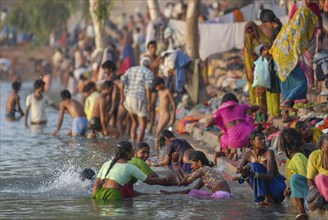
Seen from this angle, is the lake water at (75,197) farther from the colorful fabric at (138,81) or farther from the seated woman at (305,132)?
the colorful fabric at (138,81)

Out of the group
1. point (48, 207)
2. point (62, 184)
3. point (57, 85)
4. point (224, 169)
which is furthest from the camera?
point (57, 85)

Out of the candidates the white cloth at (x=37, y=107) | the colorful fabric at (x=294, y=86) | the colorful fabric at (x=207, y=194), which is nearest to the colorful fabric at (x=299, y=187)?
the colorful fabric at (x=207, y=194)

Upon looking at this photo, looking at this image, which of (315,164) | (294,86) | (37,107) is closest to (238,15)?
(37,107)

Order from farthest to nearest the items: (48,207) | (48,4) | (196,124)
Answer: (48,4), (196,124), (48,207)

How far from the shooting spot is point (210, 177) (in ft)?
44.0

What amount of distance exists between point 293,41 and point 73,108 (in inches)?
233

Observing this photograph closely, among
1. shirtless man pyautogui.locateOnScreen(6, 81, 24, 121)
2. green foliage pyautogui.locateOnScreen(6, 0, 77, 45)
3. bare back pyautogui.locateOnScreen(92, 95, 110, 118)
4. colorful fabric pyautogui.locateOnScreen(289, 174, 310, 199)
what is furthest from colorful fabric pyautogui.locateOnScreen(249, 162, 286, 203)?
green foliage pyautogui.locateOnScreen(6, 0, 77, 45)

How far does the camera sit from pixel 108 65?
72.0ft

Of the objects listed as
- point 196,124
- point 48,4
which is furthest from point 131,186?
point 48,4

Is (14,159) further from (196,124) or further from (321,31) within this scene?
(321,31)

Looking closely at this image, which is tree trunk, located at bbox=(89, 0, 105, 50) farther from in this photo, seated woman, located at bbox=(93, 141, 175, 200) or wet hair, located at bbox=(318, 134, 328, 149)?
wet hair, located at bbox=(318, 134, 328, 149)

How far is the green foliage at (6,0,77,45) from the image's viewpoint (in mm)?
53066

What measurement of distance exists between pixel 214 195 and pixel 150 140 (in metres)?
7.79

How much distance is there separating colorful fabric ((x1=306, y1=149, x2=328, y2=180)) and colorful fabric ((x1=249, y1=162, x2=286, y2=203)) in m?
1.13
